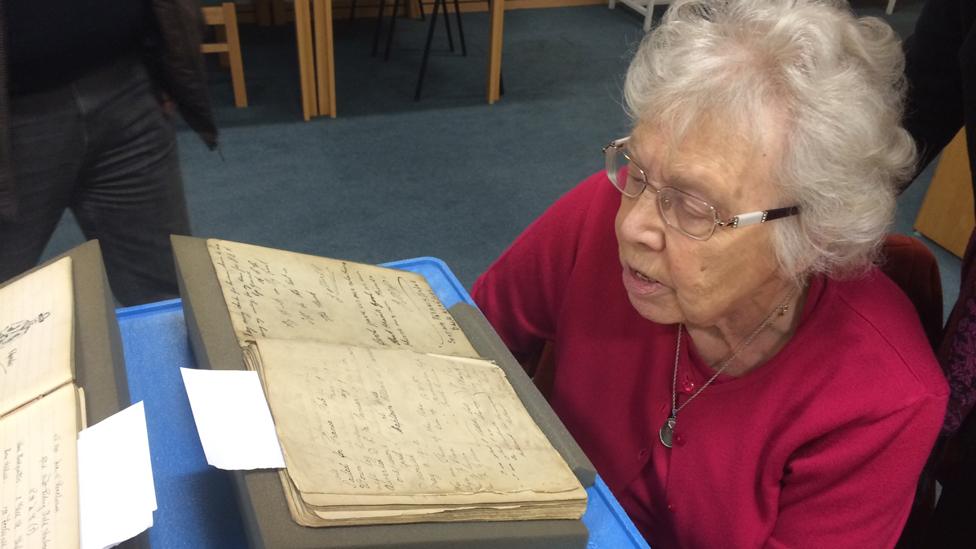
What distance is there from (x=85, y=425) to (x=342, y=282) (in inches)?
15.0

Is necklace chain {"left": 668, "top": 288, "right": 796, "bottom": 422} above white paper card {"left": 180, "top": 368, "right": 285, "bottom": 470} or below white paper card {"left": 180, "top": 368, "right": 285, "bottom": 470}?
below

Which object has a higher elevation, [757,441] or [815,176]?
[815,176]

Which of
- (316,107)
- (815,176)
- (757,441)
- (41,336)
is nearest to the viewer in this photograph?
(41,336)

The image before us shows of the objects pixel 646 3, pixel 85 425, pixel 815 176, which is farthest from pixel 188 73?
pixel 646 3

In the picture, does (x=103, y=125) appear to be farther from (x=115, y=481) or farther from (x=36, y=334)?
(x=115, y=481)

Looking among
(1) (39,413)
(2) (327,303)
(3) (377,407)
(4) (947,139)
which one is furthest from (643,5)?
(1) (39,413)

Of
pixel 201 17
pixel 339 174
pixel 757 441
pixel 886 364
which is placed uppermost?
pixel 201 17

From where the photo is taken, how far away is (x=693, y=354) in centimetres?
107

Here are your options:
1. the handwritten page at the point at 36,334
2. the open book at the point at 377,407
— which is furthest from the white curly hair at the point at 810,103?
the handwritten page at the point at 36,334

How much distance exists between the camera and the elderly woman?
869 mm

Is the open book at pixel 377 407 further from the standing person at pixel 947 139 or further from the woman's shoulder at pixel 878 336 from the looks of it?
the standing person at pixel 947 139

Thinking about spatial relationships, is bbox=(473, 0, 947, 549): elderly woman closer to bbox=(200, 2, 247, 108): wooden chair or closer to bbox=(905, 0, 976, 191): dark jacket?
bbox=(905, 0, 976, 191): dark jacket

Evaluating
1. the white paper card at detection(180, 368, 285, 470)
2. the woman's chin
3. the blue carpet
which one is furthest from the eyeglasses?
the blue carpet

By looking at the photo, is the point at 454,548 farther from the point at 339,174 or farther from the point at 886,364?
the point at 339,174
